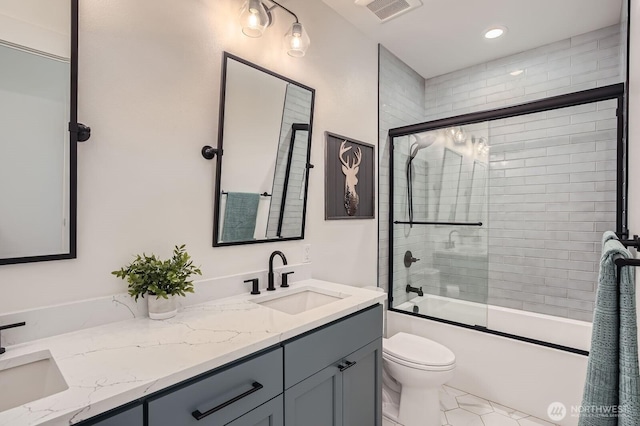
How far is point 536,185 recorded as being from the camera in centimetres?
276

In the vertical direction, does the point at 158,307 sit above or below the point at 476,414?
above

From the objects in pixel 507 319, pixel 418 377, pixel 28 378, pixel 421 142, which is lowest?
pixel 418 377

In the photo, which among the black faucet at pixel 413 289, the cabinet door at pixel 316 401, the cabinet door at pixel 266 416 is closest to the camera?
the cabinet door at pixel 266 416

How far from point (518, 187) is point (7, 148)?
3.33m

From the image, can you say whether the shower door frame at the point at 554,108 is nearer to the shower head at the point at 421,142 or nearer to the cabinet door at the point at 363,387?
the shower head at the point at 421,142

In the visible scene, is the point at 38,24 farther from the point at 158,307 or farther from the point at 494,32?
the point at 494,32

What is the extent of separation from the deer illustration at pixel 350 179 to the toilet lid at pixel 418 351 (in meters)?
0.95

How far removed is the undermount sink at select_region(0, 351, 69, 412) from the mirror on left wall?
0.31 m

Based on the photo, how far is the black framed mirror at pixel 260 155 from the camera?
1.59 metres

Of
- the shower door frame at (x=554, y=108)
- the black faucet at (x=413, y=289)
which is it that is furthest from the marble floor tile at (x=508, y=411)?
the black faucet at (x=413, y=289)

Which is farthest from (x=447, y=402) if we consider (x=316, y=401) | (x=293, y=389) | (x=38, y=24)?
(x=38, y=24)

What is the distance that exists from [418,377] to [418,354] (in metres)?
0.18

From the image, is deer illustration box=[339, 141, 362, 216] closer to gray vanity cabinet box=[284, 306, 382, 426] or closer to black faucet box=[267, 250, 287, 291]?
black faucet box=[267, 250, 287, 291]

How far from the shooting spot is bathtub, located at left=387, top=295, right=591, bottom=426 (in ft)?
6.73
